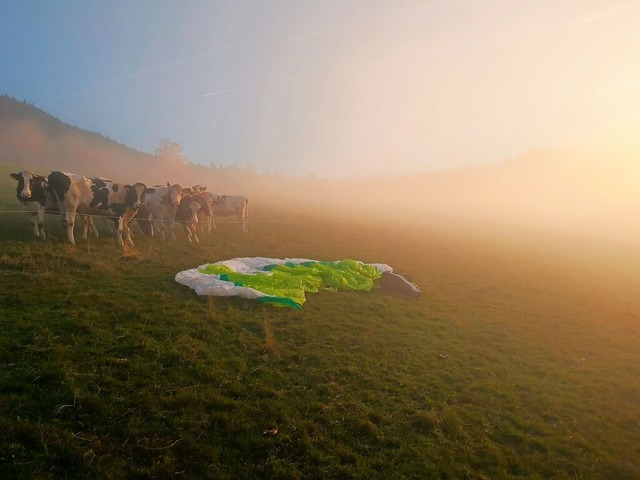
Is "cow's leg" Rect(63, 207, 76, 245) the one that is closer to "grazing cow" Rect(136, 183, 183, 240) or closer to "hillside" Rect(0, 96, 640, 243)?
"grazing cow" Rect(136, 183, 183, 240)

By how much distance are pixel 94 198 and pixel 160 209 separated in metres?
4.03

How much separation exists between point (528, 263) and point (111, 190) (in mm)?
26852

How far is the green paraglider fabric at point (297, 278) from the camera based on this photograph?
36.9ft

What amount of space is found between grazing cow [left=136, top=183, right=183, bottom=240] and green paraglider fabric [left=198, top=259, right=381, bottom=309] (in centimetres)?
764

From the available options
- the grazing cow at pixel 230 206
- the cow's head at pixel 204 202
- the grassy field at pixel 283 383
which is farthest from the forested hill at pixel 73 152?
the grassy field at pixel 283 383

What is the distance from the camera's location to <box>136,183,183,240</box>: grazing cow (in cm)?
1886

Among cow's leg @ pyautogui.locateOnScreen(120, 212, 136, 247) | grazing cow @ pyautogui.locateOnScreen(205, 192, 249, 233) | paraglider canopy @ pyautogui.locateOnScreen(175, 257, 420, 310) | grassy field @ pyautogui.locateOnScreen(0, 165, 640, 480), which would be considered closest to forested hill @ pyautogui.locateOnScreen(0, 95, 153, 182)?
grazing cow @ pyautogui.locateOnScreen(205, 192, 249, 233)

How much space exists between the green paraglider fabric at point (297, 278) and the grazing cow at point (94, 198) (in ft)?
19.4

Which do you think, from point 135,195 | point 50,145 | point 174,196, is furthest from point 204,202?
point 50,145

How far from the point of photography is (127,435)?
186 inches

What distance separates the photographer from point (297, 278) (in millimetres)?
12891

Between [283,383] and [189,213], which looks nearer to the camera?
[283,383]

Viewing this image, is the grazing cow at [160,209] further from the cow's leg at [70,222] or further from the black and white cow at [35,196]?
the black and white cow at [35,196]

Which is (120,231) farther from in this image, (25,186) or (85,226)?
(25,186)
